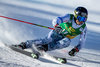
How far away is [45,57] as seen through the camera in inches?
186

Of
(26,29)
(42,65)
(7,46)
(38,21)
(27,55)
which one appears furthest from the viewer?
(38,21)

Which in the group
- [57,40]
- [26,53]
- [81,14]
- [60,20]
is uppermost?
[81,14]

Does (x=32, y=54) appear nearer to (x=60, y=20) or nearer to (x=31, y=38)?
(x=60, y=20)

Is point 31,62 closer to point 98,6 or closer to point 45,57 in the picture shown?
point 45,57

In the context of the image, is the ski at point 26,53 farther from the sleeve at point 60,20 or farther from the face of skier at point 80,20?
the face of skier at point 80,20

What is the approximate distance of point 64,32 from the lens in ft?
16.8

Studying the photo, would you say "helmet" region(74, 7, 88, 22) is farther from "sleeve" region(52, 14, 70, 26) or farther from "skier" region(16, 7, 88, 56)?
"sleeve" region(52, 14, 70, 26)

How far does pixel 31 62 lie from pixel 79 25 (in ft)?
5.43

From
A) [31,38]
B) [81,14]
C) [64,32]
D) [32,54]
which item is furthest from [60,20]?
[31,38]

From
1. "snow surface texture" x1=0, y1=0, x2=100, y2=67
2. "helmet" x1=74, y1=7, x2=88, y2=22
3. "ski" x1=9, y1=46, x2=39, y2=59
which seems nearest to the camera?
"snow surface texture" x1=0, y1=0, x2=100, y2=67


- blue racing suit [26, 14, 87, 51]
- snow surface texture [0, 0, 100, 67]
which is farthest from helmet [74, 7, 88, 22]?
snow surface texture [0, 0, 100, 67]

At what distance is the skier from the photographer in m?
4.83

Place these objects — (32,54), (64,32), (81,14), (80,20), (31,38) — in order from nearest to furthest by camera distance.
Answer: (32,54)
(81,14)
(80,20)
(64,32)
(31,38)

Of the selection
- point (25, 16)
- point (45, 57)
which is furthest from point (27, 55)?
point (25, 16)
